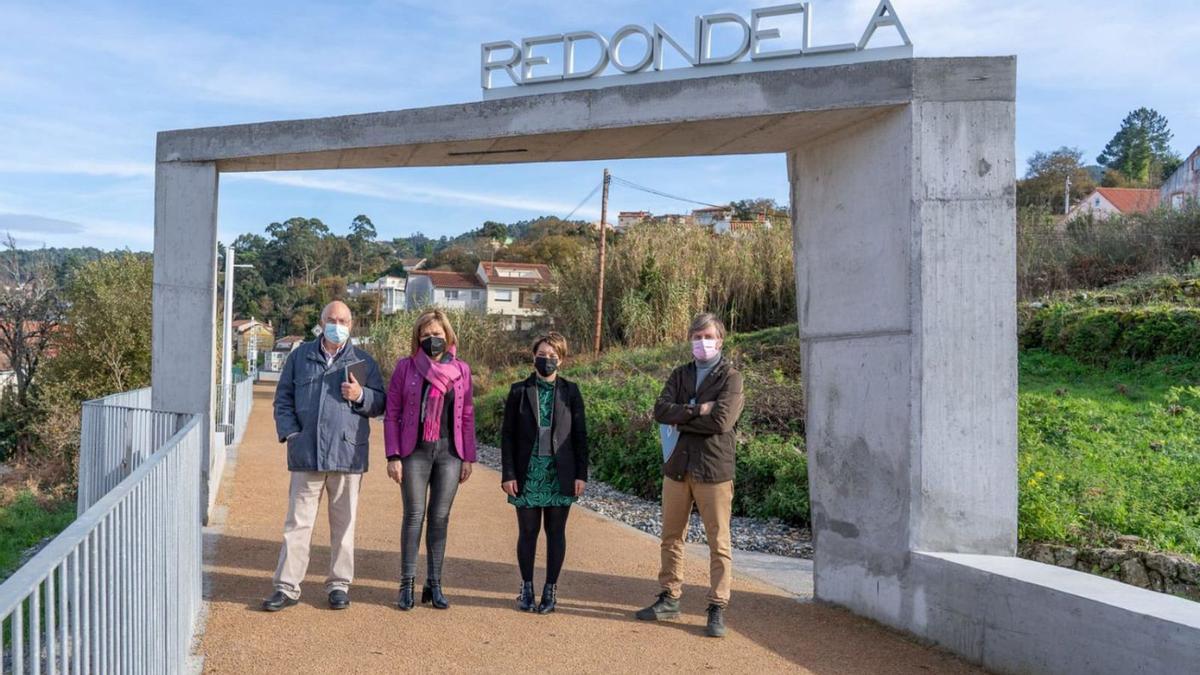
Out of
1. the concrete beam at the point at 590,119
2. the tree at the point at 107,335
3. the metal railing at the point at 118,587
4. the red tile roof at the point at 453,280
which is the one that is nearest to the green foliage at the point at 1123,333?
the concrete beam at the point at 590,119

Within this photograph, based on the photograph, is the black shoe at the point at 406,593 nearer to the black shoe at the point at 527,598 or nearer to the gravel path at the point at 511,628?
the gravel path at the point at 511,628

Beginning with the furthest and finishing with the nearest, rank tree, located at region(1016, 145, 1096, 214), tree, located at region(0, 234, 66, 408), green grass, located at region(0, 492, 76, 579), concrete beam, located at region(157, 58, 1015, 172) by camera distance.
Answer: tree, located at region(1016, 145, 1096, 214) → tree, located at region(0, 234, 66, 408) → green grass, located at region(0, 492, 76, 579) → concrete beam, located at region(157, 58, 1015, 172)

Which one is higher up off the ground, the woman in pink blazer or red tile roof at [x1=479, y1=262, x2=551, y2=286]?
red tile roof at [x1=479, y1=262, x2=551, y2=286]

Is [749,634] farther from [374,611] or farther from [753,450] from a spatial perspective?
[753,450]

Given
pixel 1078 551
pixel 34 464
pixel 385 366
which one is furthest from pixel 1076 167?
pixel 1078 551

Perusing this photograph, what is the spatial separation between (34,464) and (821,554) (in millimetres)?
20421

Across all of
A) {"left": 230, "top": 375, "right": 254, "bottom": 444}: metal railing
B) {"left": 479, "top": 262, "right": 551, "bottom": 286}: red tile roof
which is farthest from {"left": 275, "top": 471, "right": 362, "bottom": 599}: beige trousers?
{"left": 479, "top": 262, "right": 551, "bottom": 286}: red tile roof

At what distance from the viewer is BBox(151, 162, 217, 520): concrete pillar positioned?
8.61 m

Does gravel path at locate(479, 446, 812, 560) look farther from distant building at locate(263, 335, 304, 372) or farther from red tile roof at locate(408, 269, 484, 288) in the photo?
distant building at locate(263, 335, 304, 372)

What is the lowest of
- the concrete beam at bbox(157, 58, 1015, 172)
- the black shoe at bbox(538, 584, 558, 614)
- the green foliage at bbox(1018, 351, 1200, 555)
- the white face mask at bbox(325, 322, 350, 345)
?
the black shoe at bbox(538, 584, 558, 614)

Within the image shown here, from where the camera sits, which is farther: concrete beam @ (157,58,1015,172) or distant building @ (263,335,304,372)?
distant building @ (263,335,304,372)

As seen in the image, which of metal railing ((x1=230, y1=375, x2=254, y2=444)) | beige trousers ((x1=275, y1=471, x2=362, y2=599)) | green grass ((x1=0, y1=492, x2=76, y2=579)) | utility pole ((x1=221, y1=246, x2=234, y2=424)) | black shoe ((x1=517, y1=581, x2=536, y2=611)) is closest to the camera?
beige trousers ((x1=275, y1=471, x2=362, y2=599))

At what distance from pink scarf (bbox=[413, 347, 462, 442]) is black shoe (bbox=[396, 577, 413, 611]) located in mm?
888

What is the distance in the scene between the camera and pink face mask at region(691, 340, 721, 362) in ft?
20.9
